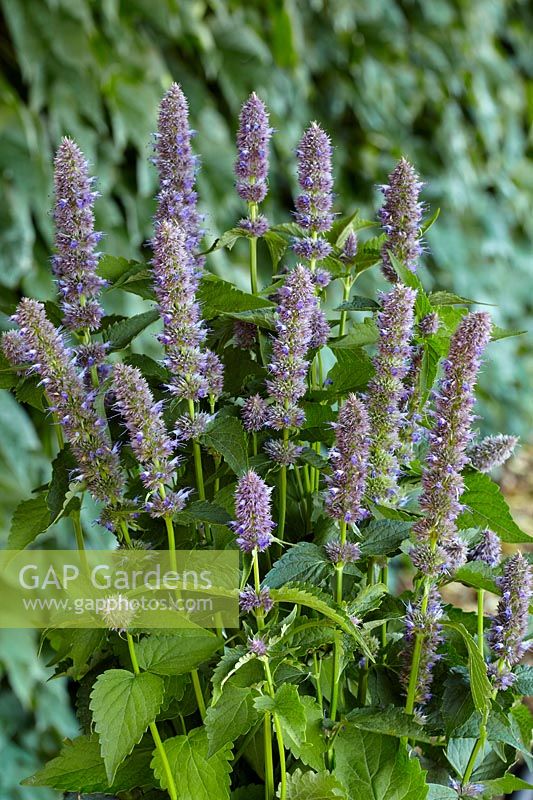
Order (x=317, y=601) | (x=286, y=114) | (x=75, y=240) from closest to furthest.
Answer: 1. (x=317, y=601)
2. (x=75, y=240)
3. (x=286, y=114)

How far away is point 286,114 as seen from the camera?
6.50ft

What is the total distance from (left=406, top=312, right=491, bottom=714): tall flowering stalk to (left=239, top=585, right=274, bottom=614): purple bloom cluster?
85 mm

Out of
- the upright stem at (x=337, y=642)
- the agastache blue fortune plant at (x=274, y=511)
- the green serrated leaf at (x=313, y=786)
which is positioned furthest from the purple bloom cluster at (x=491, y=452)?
the green serrated leaf at (x=313, y=786)

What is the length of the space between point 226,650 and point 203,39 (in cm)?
142

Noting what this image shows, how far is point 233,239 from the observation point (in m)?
0.64

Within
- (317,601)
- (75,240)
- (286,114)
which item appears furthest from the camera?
(286,114)

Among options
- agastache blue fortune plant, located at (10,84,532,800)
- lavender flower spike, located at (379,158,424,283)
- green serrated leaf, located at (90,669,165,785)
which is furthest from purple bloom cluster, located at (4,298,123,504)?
lavender flower spike, located at (379,158,424,283)

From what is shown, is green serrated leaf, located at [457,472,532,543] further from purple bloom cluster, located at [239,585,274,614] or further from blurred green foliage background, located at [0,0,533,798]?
blurred green foliage background, located at [0,0,533,798]

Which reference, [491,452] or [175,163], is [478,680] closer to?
[491,452]

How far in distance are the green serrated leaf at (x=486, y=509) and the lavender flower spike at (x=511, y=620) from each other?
44 mm

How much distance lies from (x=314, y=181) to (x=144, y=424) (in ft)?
0.69

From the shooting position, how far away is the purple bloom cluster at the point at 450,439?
18.9 inches

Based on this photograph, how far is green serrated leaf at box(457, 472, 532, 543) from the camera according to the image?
1.90 feet

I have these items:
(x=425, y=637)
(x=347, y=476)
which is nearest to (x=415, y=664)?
(x=425, y=637)
